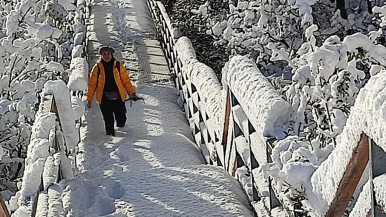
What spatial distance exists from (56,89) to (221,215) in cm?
241

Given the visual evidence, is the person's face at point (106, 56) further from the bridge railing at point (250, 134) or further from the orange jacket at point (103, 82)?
the bridge railing at point (250, 134)

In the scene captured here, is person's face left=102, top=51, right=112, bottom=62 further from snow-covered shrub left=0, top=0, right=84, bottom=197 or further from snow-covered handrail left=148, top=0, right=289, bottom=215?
snow-covered handrail left=148, top=0, right=289, bottom=215

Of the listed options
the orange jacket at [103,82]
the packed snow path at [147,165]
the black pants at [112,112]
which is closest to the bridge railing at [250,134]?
the packed snow path at [147,165]

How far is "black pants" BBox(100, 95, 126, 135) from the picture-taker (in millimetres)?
9484

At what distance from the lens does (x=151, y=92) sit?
1204cm

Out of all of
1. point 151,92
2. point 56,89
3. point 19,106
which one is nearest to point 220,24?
point 151,92

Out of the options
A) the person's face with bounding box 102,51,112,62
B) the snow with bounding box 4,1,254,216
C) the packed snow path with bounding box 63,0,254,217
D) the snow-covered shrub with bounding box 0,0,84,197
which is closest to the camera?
the snow with bounding box 4,1,254,216

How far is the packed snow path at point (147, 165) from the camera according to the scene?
5277 millimetres

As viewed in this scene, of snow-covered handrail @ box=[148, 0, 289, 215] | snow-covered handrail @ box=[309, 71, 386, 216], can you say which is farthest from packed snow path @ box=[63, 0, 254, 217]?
snow-covered handrail @ box=[309, 71, 386, 216]

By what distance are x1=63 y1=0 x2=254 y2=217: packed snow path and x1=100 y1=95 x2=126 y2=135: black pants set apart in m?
0.11

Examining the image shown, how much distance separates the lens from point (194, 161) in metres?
8.13

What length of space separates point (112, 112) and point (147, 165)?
6.46 ft

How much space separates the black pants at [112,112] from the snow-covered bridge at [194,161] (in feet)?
0.44

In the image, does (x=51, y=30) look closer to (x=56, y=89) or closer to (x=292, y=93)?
(x=56, y=89)
